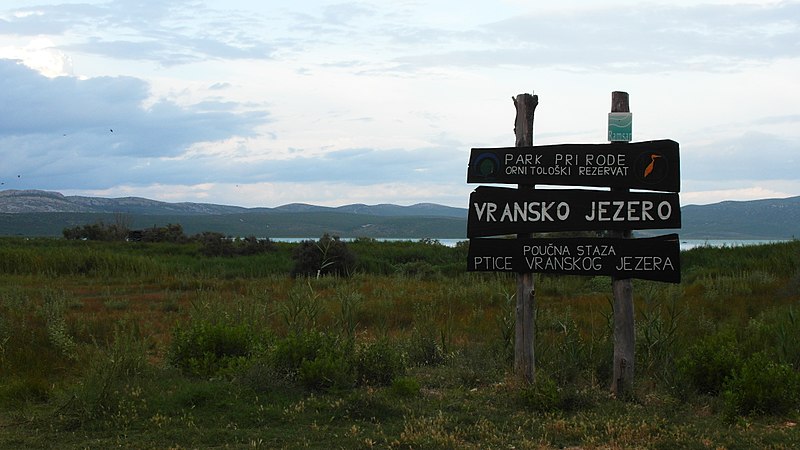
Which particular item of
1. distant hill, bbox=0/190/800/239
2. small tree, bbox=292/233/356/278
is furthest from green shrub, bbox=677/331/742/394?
distant hill, bbox=0/190/800/239

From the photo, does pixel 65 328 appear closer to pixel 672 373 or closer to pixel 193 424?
pixel 193 424

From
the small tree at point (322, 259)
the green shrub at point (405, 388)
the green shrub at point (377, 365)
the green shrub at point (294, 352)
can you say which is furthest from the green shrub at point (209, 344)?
the small tree at point (322, 259)

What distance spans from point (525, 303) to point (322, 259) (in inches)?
723

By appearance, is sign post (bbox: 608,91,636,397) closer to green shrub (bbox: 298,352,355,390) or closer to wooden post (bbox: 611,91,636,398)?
wooden post (bbox: 611,91,636,398)

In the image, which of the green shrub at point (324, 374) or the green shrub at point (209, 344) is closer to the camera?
the green shrub at point (324, 374)

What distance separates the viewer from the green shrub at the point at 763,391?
7.37m

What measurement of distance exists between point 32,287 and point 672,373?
60.0 feet

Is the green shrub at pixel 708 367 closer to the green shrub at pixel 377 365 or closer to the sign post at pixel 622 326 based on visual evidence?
the sign post at pixel 622 326

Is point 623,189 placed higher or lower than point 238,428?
higher

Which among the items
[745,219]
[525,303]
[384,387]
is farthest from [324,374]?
[745,219]

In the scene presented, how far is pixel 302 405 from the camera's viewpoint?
7.47 meters

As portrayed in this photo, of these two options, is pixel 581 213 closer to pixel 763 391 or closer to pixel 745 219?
pixel 763 391

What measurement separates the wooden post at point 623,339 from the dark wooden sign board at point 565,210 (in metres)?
0.70

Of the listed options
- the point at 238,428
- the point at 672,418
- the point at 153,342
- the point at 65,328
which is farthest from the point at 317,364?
the point at 65,328
